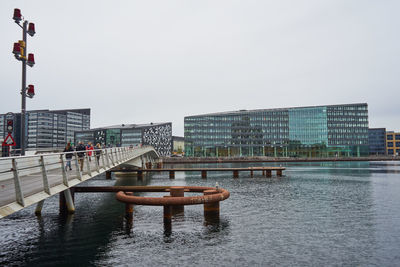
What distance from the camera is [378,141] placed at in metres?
193

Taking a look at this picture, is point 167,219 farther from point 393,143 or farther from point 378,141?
point 393,143

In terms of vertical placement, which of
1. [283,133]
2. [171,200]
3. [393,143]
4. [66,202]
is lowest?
[66,202]

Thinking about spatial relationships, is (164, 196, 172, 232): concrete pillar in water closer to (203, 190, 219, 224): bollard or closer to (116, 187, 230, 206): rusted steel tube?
(116, 187, 230, 206): rusted steel tube

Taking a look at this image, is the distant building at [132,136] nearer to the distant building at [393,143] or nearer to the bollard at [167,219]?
the distant building at [393,143]

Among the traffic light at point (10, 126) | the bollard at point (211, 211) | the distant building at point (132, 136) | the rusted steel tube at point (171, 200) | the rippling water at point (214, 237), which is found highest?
the distant building at point (132, 136)

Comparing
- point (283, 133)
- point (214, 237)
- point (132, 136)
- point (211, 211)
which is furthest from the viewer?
point (132, 136)

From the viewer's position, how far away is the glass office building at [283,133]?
157000mm

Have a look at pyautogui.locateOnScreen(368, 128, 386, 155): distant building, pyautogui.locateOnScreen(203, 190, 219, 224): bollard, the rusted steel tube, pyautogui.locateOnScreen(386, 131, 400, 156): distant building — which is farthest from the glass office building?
the rusted steel tube

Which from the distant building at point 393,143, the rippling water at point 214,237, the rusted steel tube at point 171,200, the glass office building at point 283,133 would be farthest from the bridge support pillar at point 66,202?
the distant building at point 393,143

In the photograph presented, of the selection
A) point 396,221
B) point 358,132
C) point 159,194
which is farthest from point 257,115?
point 396,221

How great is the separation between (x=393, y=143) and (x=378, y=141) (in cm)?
806

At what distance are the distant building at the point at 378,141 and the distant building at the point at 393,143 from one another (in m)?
2.65

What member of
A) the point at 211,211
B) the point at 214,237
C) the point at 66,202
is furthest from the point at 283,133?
the point at 214,237

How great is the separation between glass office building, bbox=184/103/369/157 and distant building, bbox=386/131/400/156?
158 ft
